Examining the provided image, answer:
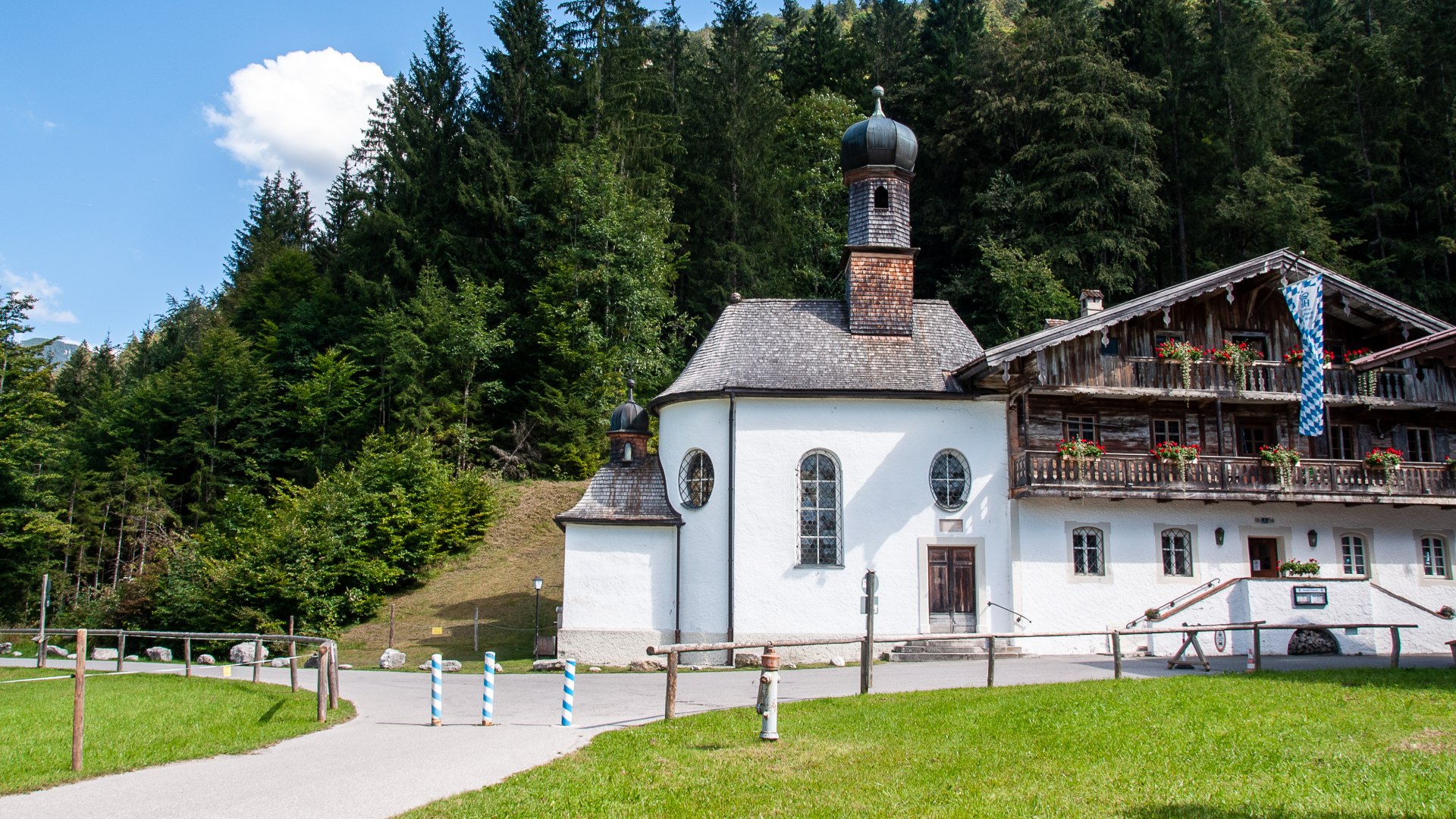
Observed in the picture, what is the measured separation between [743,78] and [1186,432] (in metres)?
26.2

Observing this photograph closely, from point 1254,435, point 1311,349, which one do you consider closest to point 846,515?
point 1254,435

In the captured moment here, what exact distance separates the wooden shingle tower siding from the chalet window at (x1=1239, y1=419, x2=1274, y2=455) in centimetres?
782

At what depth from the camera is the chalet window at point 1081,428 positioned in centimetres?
2291

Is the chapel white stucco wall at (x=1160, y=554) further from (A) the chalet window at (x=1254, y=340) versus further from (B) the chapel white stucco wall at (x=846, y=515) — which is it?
(A) the chalet window at (x=1254, y=340)

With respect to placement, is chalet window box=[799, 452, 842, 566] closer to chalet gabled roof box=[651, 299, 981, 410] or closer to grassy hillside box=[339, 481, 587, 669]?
chalet gabled roof box=[651, 299, 981, 410]

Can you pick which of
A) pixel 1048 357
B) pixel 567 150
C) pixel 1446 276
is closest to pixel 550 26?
pixel 567 150

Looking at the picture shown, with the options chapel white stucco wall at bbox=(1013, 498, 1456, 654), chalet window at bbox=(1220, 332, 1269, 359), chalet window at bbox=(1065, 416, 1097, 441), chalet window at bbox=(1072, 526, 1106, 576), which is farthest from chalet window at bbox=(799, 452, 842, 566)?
chalet window at bbox=(1220, 332, 1269, 359)

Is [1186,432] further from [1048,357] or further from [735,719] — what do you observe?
[735,719]

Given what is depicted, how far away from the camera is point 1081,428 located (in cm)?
2294

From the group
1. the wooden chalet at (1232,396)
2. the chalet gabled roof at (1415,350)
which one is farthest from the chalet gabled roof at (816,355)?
the chalet gabled roof at (1415,350)

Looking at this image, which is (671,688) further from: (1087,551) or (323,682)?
(1087,551)

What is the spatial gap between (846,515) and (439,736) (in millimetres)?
12250

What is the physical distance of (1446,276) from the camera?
34.7m

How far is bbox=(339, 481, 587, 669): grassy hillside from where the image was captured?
2517 cm
